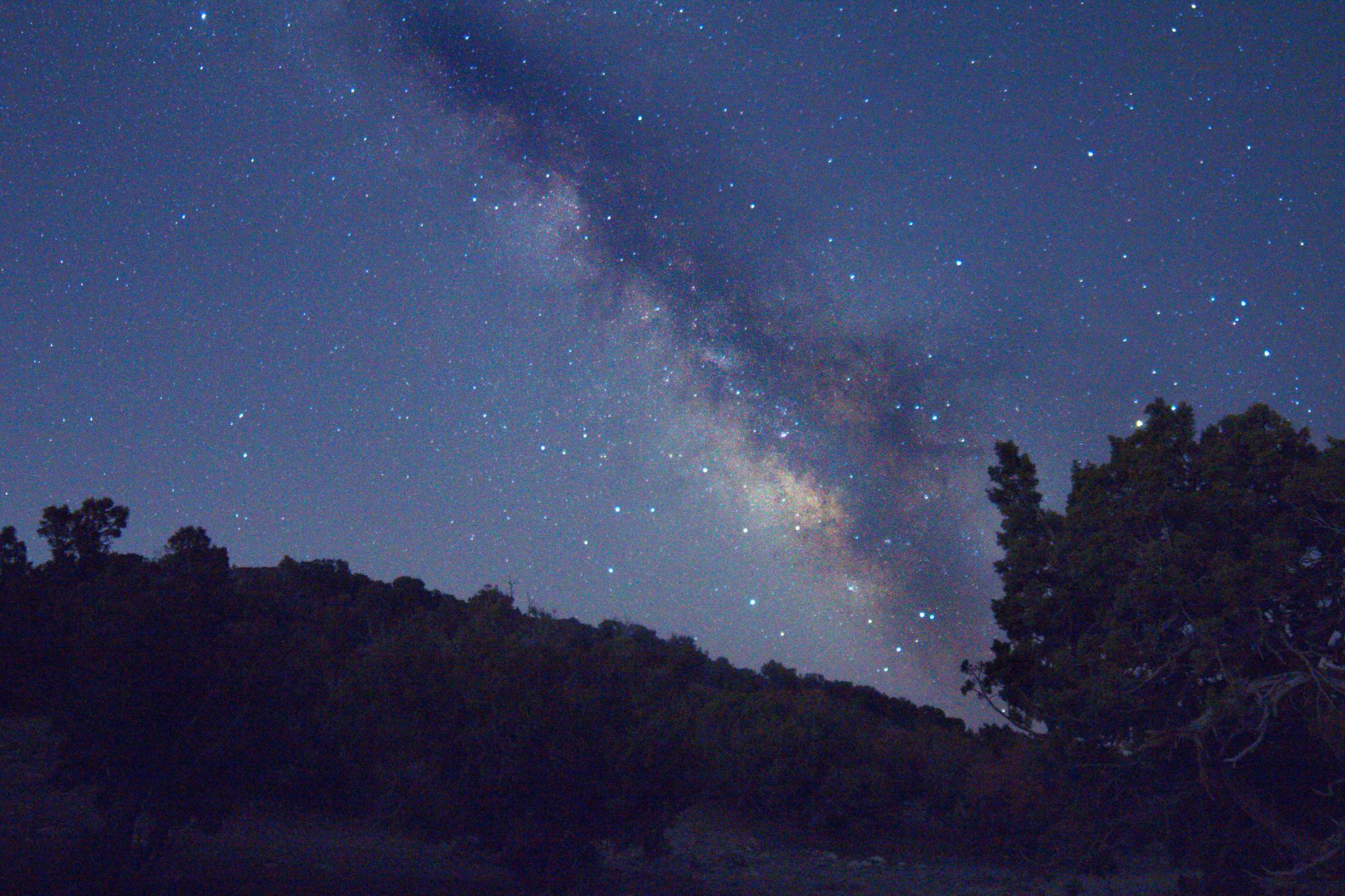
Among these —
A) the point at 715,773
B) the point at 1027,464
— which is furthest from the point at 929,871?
the point at 1027,464

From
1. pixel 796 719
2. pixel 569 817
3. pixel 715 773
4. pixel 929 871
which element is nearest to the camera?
pixel 569 817

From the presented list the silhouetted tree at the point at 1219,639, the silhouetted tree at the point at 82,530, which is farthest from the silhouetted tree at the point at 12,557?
the silhouetted tree at the point at 1219,639

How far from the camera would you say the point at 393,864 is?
1883cm

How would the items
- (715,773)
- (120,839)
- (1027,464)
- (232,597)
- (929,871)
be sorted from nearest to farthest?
(120,839) → (232,597) → (1027,464) → (929,871) → (715,773)

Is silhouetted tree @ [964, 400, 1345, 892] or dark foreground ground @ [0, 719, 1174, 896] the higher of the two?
silhouetted tree @ [964, 400, 1345, 892]

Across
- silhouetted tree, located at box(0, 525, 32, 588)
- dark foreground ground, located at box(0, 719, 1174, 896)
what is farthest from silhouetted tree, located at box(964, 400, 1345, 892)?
silhouetted tree, located at box(0, 525, 32, 588)

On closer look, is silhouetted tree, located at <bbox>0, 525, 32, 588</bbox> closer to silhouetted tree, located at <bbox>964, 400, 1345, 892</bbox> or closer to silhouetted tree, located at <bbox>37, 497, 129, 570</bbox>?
silhouetted tree, located at <bbox>37, 497, 129, 570</bbox>

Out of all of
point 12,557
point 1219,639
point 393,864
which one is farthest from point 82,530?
point 1219,639

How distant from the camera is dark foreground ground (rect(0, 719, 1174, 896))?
49.0 ft

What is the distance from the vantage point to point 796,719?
3478cm

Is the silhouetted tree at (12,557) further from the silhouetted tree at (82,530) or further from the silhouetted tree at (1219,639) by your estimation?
the silhouetted tree at (1219,639)

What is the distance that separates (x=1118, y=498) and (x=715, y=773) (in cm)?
1789

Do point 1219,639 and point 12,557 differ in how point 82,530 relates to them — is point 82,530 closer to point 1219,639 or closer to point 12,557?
point 12,557

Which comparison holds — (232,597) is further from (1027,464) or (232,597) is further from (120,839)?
(1027,464)
